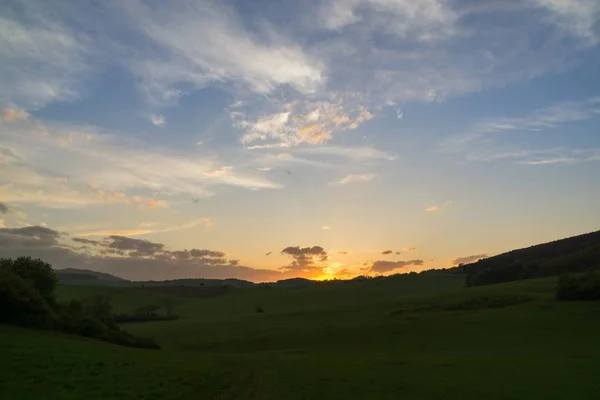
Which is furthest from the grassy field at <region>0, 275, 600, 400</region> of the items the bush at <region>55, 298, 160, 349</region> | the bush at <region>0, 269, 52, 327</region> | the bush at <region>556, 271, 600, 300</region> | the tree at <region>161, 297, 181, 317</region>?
the tree at <region>161, 297, 181, 317</region>

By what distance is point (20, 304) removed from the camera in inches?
1961

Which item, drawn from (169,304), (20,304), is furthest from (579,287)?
(169,304)

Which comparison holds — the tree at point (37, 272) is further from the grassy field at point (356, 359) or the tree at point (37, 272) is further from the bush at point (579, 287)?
the bush at point (579, 287)

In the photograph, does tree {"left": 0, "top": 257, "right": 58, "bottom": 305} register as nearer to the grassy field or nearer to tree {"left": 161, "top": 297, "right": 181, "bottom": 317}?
the grassy field

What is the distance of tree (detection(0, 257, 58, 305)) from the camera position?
204 ft

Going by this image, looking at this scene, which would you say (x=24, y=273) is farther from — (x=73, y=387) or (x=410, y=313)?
(x=410, y=313)

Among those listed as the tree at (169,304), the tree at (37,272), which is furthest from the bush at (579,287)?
the tree at (169,304)

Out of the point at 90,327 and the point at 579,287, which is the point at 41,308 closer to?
the point at 90,327

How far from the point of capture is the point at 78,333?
54906mm

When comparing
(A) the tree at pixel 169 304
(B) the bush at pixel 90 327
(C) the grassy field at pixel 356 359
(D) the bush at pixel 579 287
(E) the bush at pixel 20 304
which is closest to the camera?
(C) the grassy field at pixel 356 359

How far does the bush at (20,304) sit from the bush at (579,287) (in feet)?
288

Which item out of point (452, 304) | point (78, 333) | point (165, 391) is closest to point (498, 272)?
point (452, 304)

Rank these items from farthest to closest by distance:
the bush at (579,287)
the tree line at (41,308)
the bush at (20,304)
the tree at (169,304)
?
the tree at (169,304) → the bush at (579,287) → the tree line at (41,308) → the bush at (20,304)

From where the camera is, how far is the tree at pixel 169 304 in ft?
585
